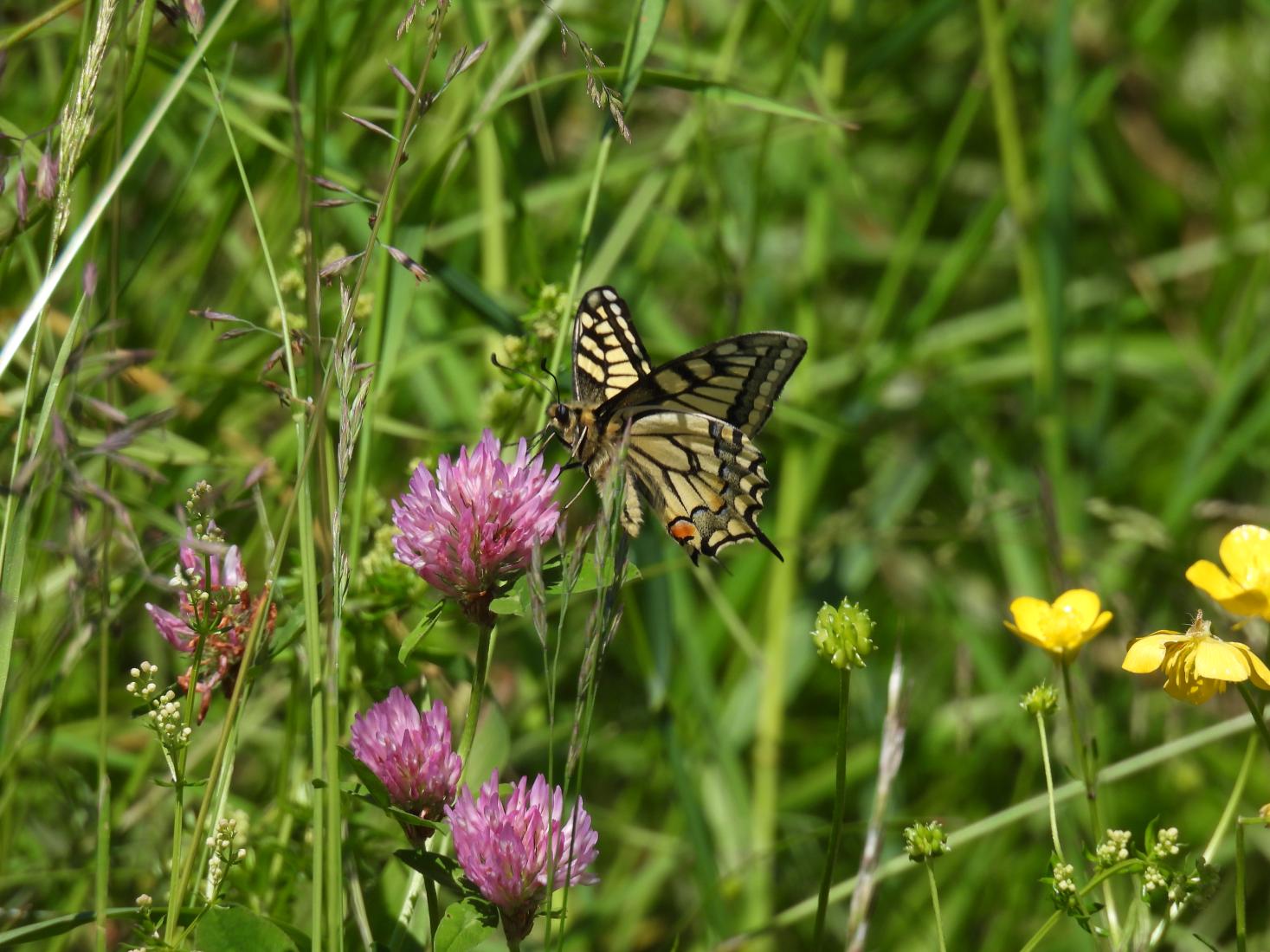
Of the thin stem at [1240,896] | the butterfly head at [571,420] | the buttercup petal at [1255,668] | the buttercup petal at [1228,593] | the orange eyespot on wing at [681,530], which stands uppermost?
the butterfly head at [571,420]

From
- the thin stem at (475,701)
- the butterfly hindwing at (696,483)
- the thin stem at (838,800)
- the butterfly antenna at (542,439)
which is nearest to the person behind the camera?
the thin stem at (838,800)

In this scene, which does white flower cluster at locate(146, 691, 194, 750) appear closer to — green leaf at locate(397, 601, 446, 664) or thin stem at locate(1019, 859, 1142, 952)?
green leaf at locate(397, 601, 446, 664)

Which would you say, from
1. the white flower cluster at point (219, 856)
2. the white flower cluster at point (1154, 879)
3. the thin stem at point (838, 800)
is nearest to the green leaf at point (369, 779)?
the white flower cluster at point (219, 856)

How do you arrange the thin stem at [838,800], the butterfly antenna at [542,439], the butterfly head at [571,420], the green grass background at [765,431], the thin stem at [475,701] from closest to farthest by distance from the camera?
1. the thin stem at [838,800]
2. the thin stem at [475,701]
3. the butterfly antenna at [542,439]
4. the butterfly head at [571,420]
5. the green grass background at [765,431]

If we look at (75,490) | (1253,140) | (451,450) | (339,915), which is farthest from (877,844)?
(1253,140)

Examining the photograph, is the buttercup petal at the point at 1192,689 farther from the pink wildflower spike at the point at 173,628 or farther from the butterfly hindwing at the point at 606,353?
the pink wildflower spike at the point at 173,628

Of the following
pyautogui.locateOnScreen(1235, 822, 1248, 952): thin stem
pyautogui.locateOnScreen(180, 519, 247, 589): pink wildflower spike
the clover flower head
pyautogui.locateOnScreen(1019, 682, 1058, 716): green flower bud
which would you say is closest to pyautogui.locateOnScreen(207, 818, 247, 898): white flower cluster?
the clover flower head

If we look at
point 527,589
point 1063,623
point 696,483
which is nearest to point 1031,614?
point 1063,623
